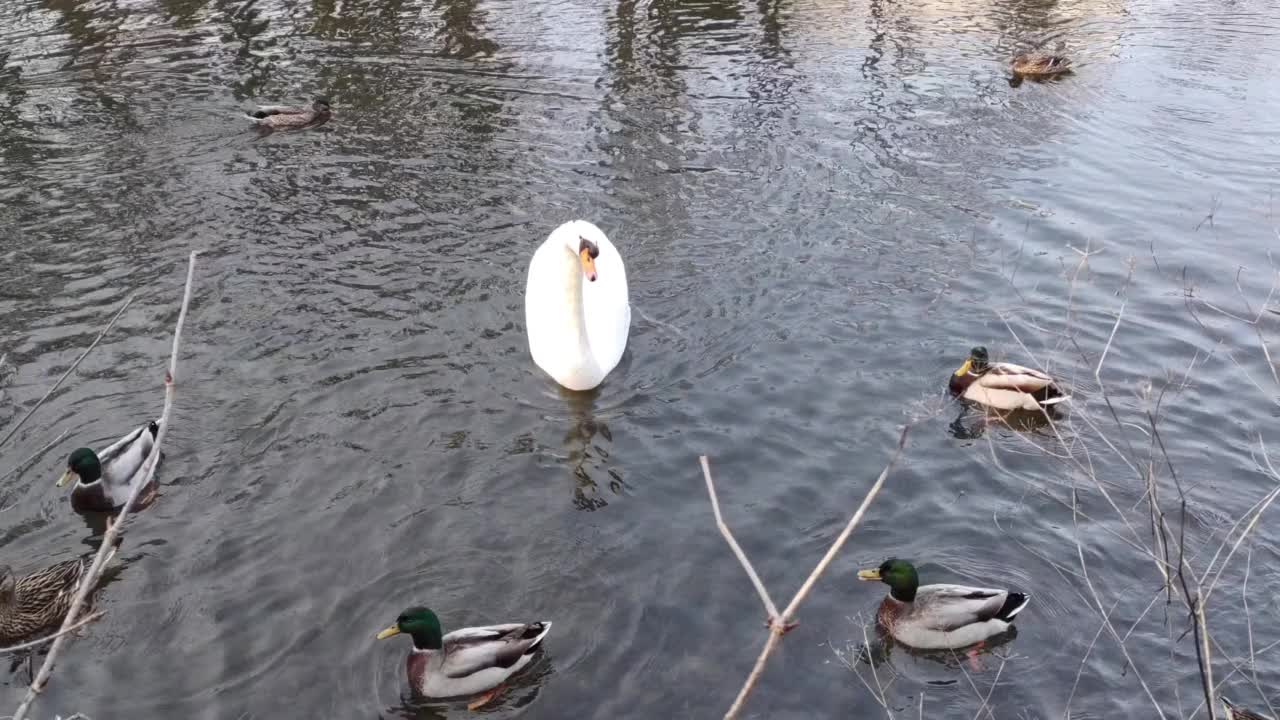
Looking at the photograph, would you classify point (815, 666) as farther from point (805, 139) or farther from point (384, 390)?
point (805, 139)

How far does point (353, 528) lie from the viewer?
733cm

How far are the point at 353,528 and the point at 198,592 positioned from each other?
1070 millimetres

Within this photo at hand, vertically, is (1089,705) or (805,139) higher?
(805,139)

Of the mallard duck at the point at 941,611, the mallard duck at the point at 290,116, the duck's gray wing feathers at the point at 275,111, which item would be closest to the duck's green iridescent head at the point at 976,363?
the mallard duck at the point at 941,611

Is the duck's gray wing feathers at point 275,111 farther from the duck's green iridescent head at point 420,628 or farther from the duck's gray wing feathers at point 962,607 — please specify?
the duck's gray wing feathers at point 962,607

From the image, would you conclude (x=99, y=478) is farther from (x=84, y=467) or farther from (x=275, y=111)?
(x=275, y=111)

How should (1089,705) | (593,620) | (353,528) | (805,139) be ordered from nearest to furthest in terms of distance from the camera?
(1089,705) < (593,620) < (353,528) < (805,139)

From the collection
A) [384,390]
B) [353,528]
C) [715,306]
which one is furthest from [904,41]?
[353,528]

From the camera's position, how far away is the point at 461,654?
6.09m

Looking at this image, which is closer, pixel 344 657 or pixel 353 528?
pixel 344 657

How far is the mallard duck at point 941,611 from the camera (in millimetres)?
6504

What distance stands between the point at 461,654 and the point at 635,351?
401 cm

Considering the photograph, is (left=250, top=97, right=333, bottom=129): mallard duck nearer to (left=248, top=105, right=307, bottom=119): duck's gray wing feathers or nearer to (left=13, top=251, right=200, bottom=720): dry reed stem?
(left=248, top=105, right=307, bottom=119): duck's gray wing feathers

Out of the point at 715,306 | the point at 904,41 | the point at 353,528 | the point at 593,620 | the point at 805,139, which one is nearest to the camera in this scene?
the point at 593,620
